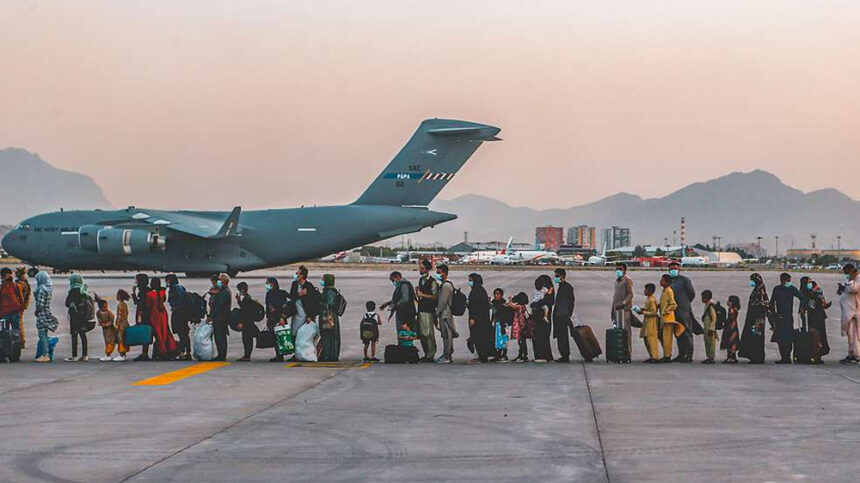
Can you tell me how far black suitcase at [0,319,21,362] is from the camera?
18359mm

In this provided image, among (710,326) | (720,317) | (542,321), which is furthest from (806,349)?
(542,321)

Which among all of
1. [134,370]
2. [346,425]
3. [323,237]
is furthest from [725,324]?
[323,237]

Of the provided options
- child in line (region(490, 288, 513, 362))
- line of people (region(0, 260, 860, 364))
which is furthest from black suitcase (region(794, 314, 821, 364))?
child in line (region(490, 288, 513, 362))

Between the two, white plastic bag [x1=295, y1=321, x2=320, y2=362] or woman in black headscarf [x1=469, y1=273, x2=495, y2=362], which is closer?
woman in black headscarf [x1=469, y1=273, x2=495, y2=362]

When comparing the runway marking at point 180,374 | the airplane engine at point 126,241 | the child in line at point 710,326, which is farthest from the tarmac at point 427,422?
the airplane engine at point 126,241

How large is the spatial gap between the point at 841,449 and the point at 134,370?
1181 centimetres

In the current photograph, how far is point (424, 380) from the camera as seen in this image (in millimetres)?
15711

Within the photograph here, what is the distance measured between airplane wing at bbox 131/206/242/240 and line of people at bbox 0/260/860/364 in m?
31.2

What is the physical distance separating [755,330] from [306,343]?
8341 millimetres

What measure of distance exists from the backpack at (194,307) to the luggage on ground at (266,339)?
1.23 m

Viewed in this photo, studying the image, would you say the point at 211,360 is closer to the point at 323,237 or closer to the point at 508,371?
the point at 508,371

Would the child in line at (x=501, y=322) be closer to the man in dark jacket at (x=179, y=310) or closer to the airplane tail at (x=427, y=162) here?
the man in dark jacket at (x=179, y=310)

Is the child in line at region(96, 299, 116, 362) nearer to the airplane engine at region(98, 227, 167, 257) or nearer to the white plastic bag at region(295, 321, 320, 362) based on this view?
the white plastic bag at region(295, 321, 320, 362)

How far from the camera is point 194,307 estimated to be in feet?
61.2
